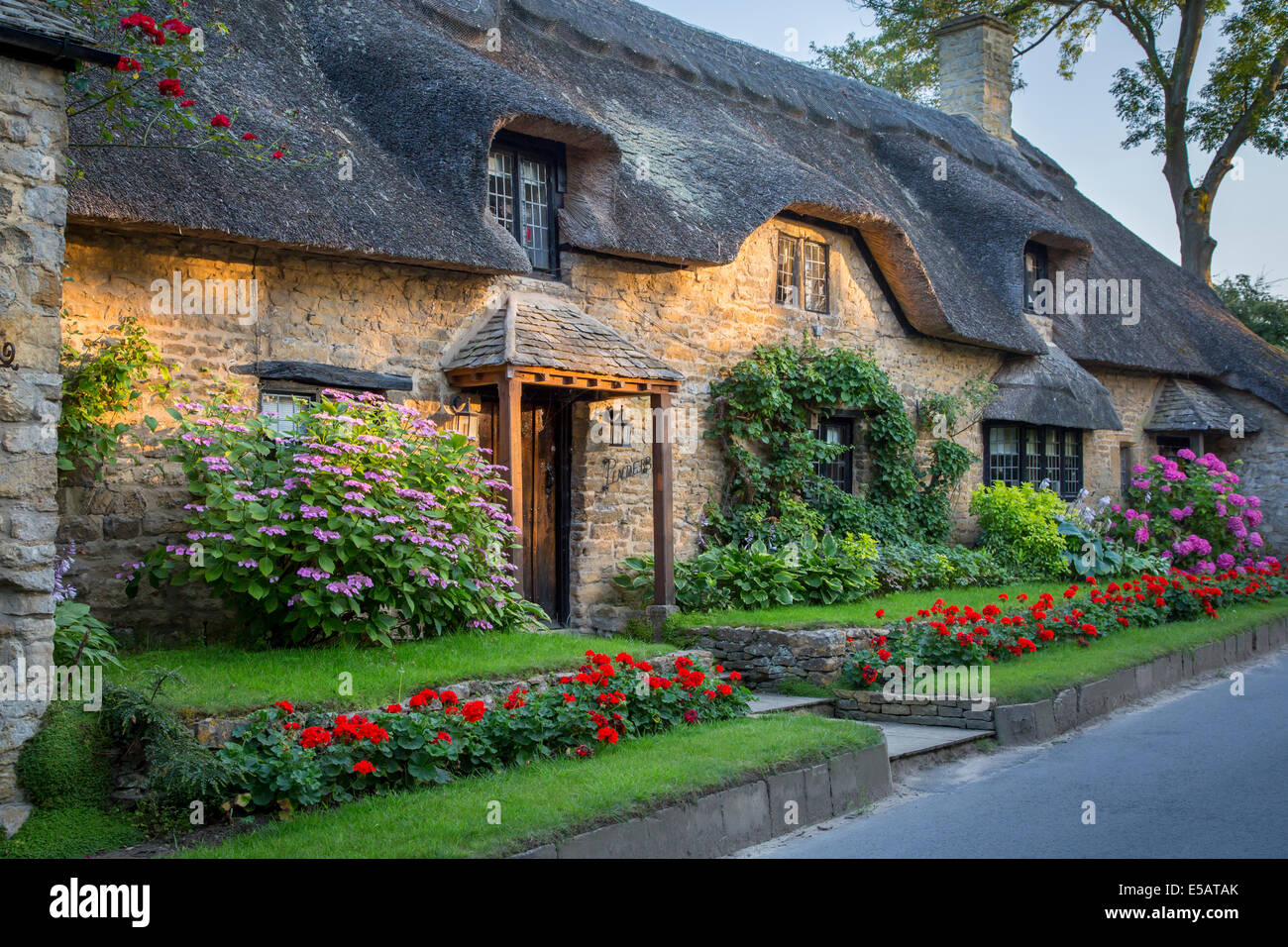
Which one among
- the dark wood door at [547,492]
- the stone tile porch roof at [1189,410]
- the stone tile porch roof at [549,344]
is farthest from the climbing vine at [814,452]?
the stone tile porch roof at [1189,410]

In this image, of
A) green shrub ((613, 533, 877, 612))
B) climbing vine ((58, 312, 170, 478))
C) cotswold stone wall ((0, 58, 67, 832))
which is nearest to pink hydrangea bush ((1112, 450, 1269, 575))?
green shrub ((613, 533, 877, 612))

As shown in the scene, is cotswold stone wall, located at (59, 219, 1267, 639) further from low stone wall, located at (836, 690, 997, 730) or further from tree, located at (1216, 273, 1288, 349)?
tree, located at (1216, 273, 1288, 349)

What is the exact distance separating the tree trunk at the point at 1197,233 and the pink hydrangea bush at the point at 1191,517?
946cm

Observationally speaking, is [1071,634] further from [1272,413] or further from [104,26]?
[1272,413]

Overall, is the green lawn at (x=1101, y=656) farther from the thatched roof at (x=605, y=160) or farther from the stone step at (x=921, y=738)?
the thatched roof at (x=605, y=160)

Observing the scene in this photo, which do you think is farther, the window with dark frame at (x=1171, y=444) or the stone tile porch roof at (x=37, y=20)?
the window with dark frame at (x=1171, y=444)

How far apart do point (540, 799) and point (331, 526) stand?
9.48 ft

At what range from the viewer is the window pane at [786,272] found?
43.8 ft

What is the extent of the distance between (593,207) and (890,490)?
228 inches

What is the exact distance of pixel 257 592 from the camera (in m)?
7.05

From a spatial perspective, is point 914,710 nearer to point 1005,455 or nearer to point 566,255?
point 566,255

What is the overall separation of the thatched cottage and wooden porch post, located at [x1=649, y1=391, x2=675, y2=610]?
0.17ft

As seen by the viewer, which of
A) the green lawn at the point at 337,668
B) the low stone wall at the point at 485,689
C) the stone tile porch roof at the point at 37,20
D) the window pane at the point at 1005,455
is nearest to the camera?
the stone tile porch roof at the point at 37,20
